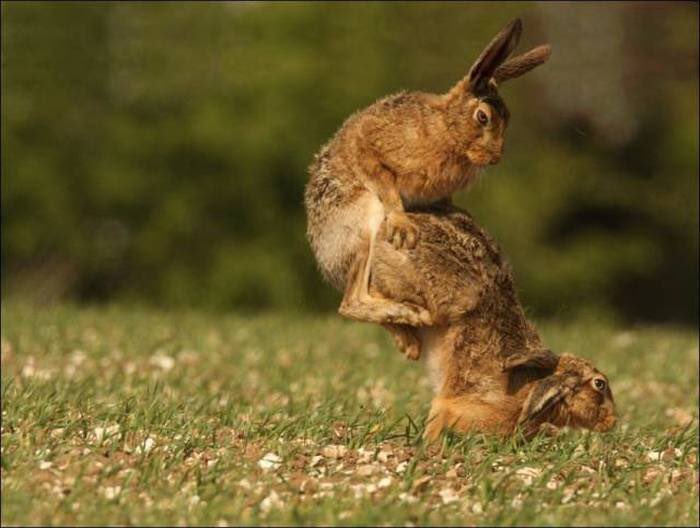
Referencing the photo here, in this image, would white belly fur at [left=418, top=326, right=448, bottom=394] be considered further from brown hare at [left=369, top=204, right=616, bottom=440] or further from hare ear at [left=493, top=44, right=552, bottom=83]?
hare ear at [left=493, top=44, right=552, bottom=83]

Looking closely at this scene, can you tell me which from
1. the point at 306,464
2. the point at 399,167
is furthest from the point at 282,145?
the point at 306,464

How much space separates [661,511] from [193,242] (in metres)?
19.9

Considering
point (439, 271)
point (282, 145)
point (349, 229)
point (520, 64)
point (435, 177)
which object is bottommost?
point (282, 145)

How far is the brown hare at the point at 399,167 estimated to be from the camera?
7578mm

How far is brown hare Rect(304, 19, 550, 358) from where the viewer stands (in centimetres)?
758

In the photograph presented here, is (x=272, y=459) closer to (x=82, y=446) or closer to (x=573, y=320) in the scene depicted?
(x=82, y=446)

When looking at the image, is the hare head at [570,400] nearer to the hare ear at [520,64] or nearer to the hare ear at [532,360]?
the hare ear at [532,360]

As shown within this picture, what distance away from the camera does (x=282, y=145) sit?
84.7 ft

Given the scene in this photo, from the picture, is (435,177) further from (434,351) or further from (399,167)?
(434,351)

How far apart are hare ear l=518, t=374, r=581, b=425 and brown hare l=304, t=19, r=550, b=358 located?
63cm

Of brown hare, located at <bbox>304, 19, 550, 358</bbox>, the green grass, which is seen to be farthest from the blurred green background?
brown hare, located at <bbox>304, 19, 550, 358</bbox>

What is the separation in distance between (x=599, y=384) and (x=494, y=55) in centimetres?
179

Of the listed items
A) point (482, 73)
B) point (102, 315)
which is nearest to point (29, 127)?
point (102, 315)

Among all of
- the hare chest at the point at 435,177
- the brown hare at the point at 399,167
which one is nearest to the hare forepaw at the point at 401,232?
the brown hare at the point at 399,167
